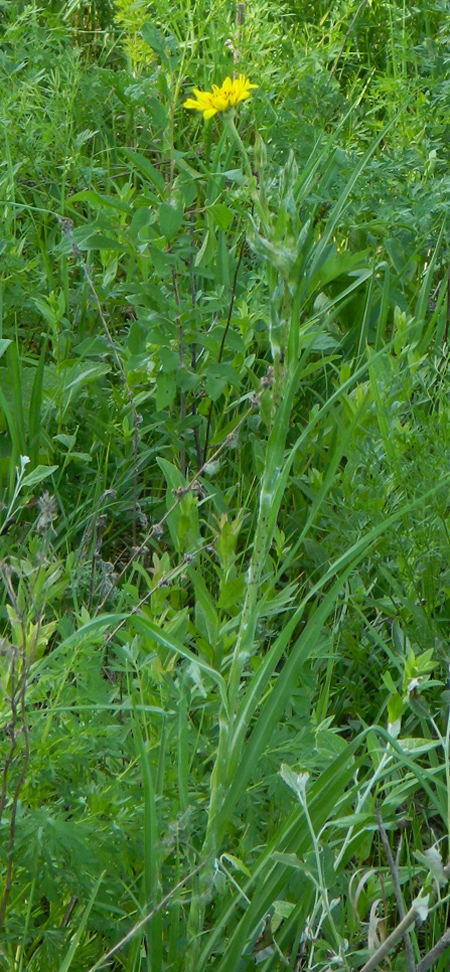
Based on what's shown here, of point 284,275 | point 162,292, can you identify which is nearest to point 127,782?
point 284,275

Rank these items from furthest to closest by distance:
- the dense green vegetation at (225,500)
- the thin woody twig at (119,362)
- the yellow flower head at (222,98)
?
1. the thin woody twig at (119,362)
2. the yellow flower head at (222,98)
3. the dense green vegetation at (225,500)

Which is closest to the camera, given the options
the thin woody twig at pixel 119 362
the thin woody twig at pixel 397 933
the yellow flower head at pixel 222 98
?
the thin woody twig at pixel 397 933

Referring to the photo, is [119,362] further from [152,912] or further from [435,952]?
[435,952]

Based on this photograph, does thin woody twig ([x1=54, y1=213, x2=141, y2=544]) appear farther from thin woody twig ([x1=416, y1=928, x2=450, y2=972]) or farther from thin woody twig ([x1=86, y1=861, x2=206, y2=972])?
thin woody twig ([x1=416, y1=928, x2=450, y2=972])

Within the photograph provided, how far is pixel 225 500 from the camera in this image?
6.93ft

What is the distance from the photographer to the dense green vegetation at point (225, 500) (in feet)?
4.29

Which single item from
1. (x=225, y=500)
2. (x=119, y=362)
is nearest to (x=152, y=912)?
(x=225, y=500)

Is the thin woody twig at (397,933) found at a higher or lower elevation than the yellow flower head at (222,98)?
lower

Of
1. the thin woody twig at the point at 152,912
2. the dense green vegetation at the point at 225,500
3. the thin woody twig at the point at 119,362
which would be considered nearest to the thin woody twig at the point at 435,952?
the dense green vegetation at the point at 225,500

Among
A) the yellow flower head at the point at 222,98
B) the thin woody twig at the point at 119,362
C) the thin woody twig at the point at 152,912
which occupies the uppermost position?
the yellow flower head at the point at 222,98

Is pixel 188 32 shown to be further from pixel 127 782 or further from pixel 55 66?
pixel 127 782

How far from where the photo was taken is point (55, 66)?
3053mm

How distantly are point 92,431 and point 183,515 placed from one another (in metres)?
0.55

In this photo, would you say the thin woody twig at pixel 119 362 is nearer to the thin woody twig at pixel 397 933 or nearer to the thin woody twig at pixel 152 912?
the thin woody twig at pixel 152 912
